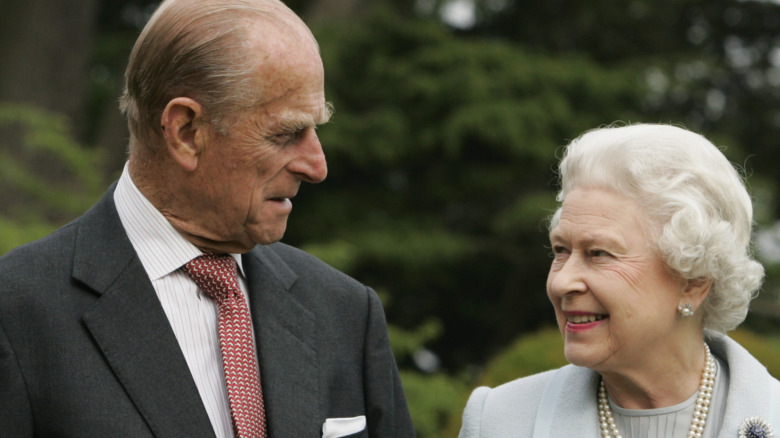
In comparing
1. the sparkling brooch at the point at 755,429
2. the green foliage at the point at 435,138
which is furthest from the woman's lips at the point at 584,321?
the green foliage at the point at 435,138

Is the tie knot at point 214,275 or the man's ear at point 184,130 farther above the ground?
the man's ear at point 184,130

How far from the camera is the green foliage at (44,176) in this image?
23.2 ft

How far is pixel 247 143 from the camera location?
2.74m

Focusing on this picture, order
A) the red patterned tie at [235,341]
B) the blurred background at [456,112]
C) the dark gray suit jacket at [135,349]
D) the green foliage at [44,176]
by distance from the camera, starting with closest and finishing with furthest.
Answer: the dark gray suit jacket at [135,349] < the red patterned tie at [235,341] < the green foliage at [44,176] < the blurred background at [456,112]

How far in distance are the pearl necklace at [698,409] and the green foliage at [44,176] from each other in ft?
14.8

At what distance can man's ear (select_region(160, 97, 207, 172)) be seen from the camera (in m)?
2.73

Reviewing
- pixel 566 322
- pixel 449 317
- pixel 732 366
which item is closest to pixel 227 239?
pixel 566 322

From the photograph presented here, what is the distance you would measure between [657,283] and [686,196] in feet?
0.79

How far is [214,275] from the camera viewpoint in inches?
110

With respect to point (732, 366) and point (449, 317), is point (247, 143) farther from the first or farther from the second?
point (449, 317)

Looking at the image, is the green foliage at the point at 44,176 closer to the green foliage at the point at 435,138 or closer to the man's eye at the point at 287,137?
the green foliage at the point at 435,138

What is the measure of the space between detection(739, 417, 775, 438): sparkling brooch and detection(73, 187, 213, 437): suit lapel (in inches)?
54.2

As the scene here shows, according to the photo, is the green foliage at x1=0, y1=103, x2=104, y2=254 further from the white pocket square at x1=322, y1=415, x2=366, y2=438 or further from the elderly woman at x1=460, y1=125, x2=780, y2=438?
the elderly woman at x1=460, y1=125, x2=780, y2=438

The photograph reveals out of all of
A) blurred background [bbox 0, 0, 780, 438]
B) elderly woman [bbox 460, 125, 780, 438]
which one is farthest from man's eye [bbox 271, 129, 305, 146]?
blurred background [bbox 0, 0, 780, 438]
